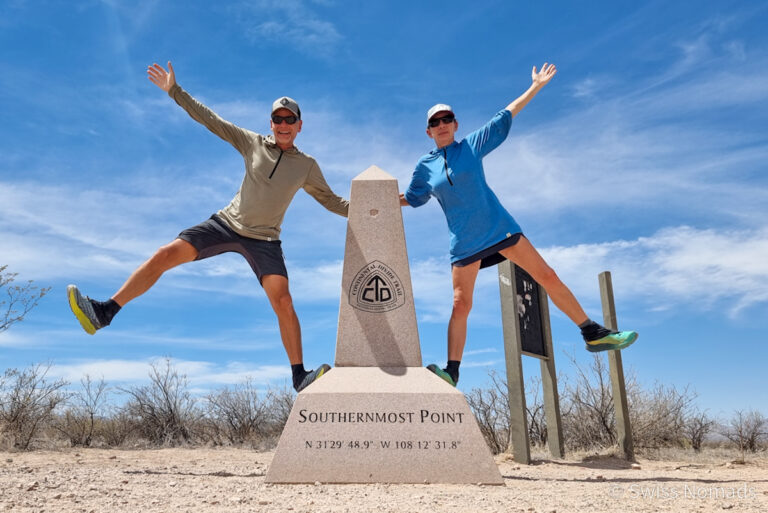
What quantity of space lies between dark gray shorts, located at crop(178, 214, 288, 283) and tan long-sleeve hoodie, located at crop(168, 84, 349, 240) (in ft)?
0.21

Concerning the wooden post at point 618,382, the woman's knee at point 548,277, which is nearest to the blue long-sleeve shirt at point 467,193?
the woman's knee at point 548,277

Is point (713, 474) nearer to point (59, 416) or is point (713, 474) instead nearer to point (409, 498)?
point (409, 498)

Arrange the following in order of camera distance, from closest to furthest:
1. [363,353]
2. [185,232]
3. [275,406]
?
[363,353]
[185,232]
[275,406]

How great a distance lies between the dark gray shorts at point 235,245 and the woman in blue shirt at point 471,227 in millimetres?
1266

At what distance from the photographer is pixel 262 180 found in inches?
209

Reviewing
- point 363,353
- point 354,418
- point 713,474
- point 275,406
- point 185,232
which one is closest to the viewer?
point 354,418

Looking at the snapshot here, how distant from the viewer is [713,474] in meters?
5.83

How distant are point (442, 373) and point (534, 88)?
9.17 feet

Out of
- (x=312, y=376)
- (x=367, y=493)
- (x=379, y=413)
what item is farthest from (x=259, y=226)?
(x=367, y=493)

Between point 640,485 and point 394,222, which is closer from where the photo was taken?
point 640,485

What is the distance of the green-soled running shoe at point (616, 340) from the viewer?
17.2ft

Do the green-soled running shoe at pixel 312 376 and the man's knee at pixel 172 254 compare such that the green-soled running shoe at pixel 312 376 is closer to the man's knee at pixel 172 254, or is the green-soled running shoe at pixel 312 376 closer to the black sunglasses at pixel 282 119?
the man's knee at pixel 172 254

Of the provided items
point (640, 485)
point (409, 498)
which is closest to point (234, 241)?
point (409, 498)

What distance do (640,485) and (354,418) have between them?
2.29m
